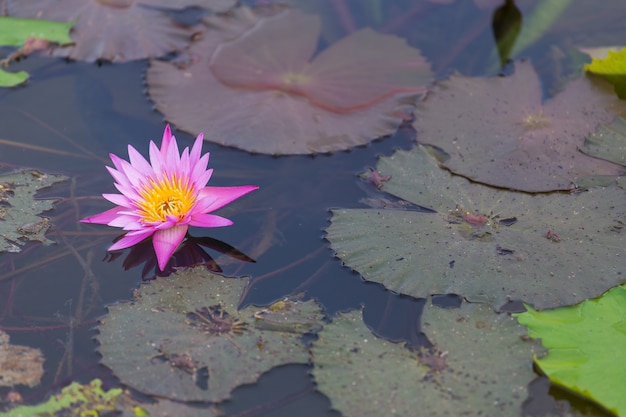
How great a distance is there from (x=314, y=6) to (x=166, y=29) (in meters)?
0.94

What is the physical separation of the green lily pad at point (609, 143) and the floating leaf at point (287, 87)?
0.90m

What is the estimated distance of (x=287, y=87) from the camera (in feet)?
12.9

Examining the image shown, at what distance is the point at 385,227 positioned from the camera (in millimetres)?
3092

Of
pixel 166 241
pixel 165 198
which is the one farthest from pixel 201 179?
pixel 166 241

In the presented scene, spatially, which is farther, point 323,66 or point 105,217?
point 323,66

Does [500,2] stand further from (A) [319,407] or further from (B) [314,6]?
(A) [319,407]

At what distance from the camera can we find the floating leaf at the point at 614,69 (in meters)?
3.89

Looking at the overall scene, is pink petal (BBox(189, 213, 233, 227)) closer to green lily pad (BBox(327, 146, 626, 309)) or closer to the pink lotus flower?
the pink lotus flower

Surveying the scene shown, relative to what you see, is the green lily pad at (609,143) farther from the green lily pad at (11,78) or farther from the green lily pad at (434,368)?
the green lily pad at (11,78)

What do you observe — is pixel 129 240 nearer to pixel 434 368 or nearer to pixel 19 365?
pixel 19 365

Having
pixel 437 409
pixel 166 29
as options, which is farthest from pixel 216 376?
pixel 166 29

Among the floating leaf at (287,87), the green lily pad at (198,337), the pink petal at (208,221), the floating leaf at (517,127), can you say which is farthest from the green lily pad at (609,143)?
the pink petal at (208,221)

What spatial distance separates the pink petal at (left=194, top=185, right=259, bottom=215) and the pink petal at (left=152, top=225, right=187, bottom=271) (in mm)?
110

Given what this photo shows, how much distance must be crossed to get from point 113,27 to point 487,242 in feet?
8.35
